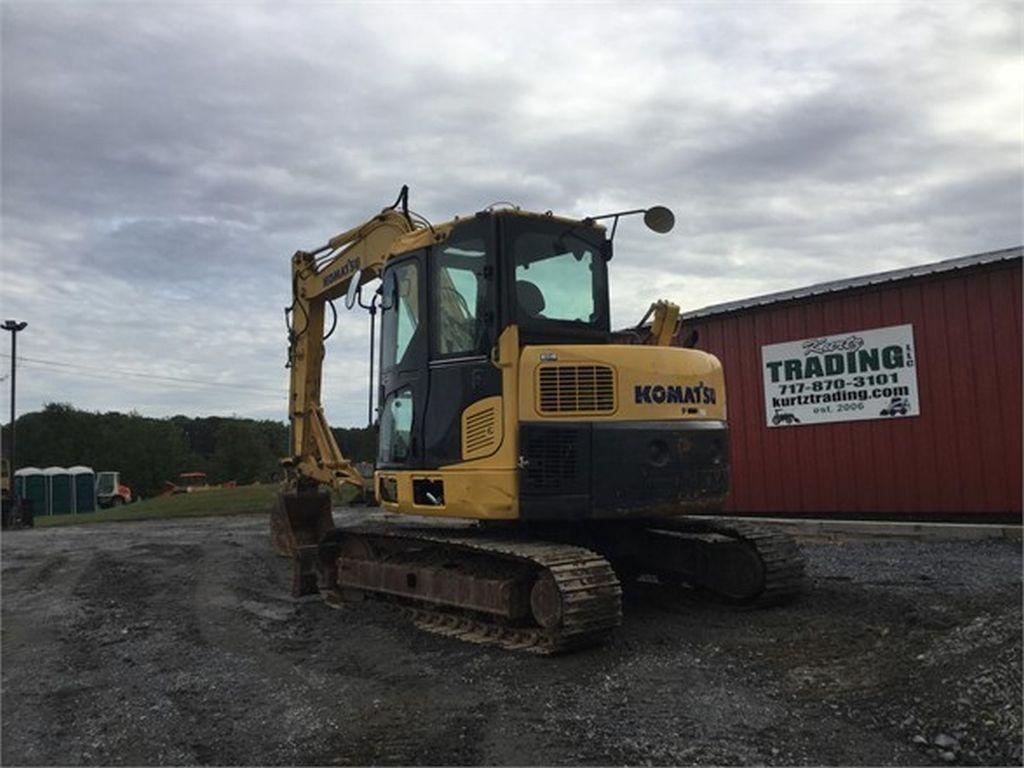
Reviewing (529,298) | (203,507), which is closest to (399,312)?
(529,298)

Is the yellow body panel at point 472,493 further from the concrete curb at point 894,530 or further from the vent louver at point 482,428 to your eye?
the concrete curb at point 894,530

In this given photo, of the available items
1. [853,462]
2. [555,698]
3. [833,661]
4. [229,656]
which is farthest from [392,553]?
[853,462]

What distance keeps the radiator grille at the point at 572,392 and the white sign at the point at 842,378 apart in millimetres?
7113

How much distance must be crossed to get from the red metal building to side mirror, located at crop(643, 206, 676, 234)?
20.5 feet

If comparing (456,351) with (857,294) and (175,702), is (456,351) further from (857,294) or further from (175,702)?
(857,294)

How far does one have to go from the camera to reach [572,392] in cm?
635

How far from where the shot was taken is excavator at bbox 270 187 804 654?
20.6 ft

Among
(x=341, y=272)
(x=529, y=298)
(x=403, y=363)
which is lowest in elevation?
(x=403, y=363)

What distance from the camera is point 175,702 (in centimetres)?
529

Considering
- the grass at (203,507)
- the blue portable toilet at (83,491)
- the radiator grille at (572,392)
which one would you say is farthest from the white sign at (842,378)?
the blue portable toilet at (83,491)

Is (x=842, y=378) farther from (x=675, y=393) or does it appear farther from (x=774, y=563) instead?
(x=675, y=393)

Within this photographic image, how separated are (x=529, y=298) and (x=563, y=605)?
2474 millimetres

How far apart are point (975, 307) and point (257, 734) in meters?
10.3

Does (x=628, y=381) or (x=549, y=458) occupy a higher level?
(x=628, y=381)
